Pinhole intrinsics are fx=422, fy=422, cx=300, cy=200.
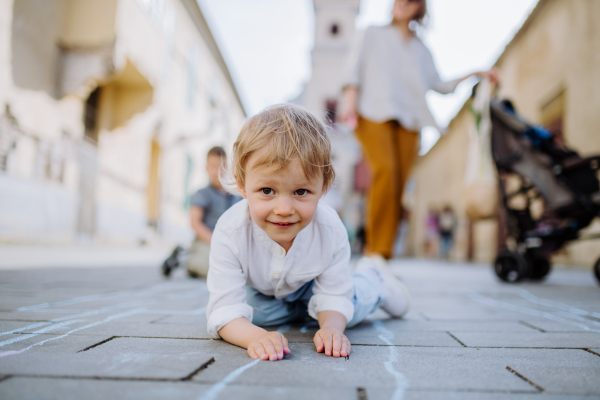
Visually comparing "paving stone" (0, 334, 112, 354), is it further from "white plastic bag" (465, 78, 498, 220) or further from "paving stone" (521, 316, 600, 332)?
"white plastic bag" (465, 78, 498, 220)

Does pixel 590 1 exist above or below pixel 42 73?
above

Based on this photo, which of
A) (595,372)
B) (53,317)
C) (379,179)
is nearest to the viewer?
(595,372)

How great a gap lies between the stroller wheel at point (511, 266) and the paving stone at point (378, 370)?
7.91 ft

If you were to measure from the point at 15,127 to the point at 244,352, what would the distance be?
603cm

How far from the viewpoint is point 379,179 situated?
114 inches

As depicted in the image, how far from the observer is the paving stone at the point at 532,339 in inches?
51.0

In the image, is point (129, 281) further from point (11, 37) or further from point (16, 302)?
point (11, 37)

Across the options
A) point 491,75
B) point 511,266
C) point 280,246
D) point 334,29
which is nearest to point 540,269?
point 511,266

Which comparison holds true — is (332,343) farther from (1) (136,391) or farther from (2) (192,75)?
(2) (192,75)

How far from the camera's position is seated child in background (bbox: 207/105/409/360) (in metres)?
1.19

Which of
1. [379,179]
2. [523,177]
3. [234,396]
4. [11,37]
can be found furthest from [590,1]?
[11,37]

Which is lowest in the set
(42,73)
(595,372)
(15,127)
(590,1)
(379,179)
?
(595,372)

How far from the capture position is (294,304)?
1657mm

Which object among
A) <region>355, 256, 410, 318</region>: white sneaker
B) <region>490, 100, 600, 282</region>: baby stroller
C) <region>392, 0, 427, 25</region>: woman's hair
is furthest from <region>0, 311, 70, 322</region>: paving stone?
<region>490, 100, 600, 282</region>: baby stroller
